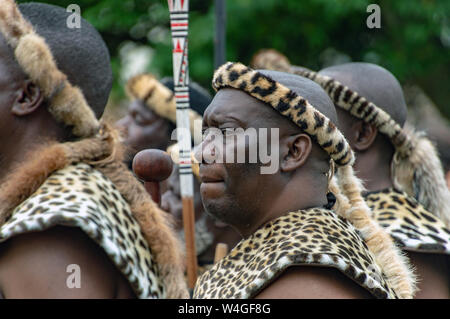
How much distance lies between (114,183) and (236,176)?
0.84m

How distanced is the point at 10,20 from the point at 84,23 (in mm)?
409

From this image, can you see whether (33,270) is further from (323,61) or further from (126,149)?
(323,61)

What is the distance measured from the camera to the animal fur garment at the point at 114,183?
313 centimetres

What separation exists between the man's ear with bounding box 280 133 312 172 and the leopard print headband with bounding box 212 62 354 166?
1.5 inches

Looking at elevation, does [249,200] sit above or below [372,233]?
above

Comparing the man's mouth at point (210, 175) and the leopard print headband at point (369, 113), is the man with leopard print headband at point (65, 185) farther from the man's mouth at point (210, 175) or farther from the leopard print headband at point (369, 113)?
the leopard print headband at point (369, 113)

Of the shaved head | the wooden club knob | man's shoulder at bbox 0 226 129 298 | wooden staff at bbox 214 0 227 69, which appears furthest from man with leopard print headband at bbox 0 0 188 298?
wooden staff at bbox 214 0 227 69

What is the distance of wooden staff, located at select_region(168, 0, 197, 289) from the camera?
372 centimetres

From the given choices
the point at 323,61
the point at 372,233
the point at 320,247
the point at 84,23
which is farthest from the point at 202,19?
the point at 320,247

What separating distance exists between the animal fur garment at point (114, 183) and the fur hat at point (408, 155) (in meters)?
1.48

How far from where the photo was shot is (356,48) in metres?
9.77

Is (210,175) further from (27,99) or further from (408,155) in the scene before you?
(408,155)

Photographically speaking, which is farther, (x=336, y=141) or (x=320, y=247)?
(x=336, y=141)

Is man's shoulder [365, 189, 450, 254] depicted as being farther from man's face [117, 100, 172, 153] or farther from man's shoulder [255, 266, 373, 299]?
man's face [117, 100, 172, 153]
